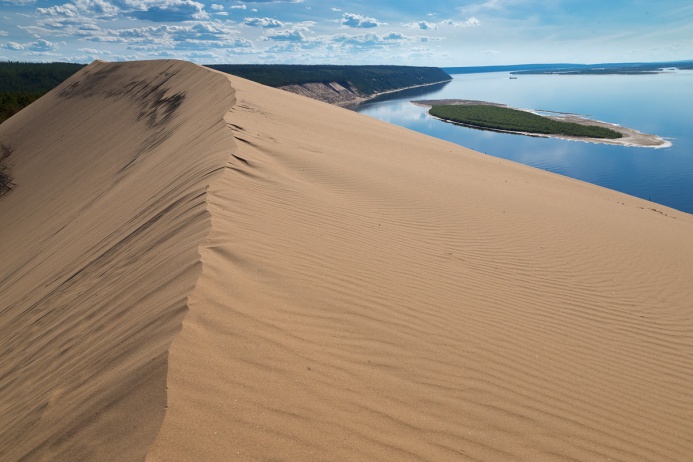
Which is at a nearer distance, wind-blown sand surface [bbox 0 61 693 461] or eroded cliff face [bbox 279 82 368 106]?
wind-blown sand surface [bbox 0 61 693 461]

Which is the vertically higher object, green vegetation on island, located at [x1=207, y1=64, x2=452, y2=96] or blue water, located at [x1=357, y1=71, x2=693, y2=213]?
green vegetation on island, located at [x1=207, y1=64, x2=452, y2=96]

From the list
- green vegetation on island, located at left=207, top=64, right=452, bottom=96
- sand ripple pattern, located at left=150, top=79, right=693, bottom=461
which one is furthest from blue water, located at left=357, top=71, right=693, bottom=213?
green vegetation on island, located at left=207, top=64, right=452, bottom=96

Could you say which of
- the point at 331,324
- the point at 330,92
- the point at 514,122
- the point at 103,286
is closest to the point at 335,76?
the point at 330,92

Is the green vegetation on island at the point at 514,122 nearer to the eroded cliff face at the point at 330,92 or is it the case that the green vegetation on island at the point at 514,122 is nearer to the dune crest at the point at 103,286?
the eroded cliff face at the point at 330,92

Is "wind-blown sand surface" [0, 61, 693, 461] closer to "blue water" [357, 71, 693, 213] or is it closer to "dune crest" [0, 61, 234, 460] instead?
"dune crest" [0, 61, 234, 460]

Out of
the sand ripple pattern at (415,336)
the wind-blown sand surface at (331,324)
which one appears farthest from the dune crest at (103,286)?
the sand ripple pattern at (415,336)

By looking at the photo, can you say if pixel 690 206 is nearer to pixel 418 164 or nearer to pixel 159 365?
pixel 418 164

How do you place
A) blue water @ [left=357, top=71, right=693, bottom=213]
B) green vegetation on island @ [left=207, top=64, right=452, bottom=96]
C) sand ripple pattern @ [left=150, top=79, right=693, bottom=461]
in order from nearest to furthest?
1. sand ripple pattern @ [left=150, top=79, right=693, bottom=461]
2. blue water @ [left=357, top=71, right=693, bottom=213]
3. green vegetation on island @ [left=207, top=64, right=452, bottom=96]

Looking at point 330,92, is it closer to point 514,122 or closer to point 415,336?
point 514,122
